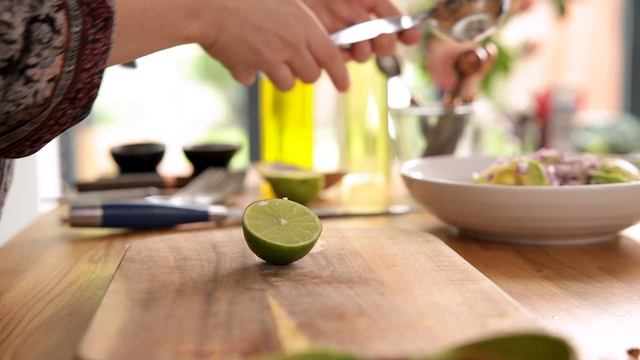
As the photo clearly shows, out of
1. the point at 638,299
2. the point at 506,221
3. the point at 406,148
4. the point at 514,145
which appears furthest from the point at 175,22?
the point at 514,145

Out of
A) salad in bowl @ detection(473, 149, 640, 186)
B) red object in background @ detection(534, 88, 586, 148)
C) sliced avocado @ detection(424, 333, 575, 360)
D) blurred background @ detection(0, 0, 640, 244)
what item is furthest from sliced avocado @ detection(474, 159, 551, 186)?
red object in background @ detection(534, 88, 586, 148)

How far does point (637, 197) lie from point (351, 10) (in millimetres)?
582

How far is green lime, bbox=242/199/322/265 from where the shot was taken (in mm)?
889

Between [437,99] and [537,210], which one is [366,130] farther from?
[437,99]

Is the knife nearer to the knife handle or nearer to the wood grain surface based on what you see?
the knife handle

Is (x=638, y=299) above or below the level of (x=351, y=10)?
below

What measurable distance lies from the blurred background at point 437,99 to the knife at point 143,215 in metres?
0.50

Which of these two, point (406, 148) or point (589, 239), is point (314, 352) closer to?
point (589, 239)

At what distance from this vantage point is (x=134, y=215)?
1.28 metres

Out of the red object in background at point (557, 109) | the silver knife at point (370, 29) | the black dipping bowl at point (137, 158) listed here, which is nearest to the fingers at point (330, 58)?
the silver knife at point (370, 29)

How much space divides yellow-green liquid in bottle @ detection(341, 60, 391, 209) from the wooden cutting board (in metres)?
0.72

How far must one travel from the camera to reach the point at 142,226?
1.29m

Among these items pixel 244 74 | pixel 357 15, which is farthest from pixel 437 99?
pixel 244 74

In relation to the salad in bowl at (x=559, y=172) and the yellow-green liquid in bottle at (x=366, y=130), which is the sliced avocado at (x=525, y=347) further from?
the yellow-green liquid in bottle at (x=366, y=130)
